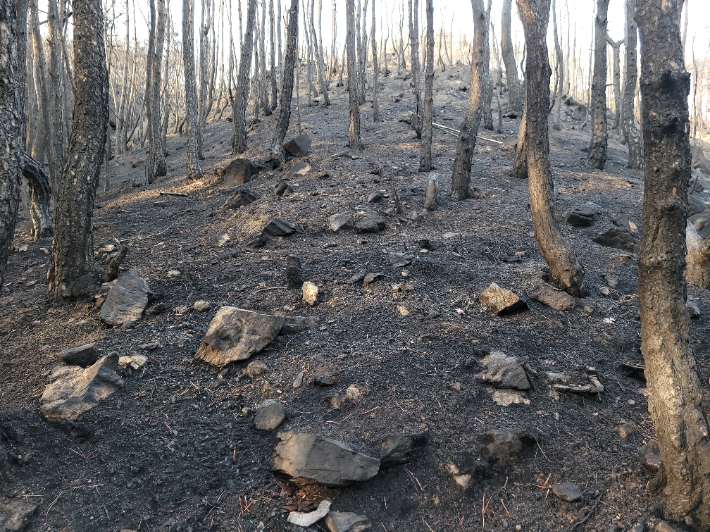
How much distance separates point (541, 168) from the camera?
4566mm

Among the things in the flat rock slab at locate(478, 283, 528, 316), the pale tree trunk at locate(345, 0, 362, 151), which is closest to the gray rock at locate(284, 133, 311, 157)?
the pale tree trunk at locate(345, 0, 362, 151)

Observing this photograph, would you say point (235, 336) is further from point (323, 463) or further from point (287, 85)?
point (287, 85)

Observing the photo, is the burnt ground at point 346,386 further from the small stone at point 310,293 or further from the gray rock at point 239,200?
the gray rock at point 239,200

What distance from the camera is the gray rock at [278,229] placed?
6293mm

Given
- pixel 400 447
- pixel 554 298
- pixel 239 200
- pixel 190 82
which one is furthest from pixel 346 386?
pixel 190 82

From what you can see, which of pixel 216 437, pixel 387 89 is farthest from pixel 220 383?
pixel 387 89

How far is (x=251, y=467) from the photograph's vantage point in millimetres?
2719

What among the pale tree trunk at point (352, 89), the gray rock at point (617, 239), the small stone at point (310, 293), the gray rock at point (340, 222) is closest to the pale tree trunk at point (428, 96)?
the pale tree trunk at point (352, 89)

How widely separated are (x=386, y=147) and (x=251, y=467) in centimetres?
917

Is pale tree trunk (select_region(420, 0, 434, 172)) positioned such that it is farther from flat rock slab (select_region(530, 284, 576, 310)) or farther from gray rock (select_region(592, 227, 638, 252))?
flat rock slab (select_region(530, 284, 576, 310))

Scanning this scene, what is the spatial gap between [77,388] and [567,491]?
2953 millimetres

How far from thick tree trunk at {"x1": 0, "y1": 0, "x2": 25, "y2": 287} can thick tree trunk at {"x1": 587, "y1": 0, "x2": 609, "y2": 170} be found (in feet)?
35.1

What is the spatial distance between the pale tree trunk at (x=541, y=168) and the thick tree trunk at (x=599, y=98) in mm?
6638

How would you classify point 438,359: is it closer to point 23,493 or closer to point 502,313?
point 502,313
